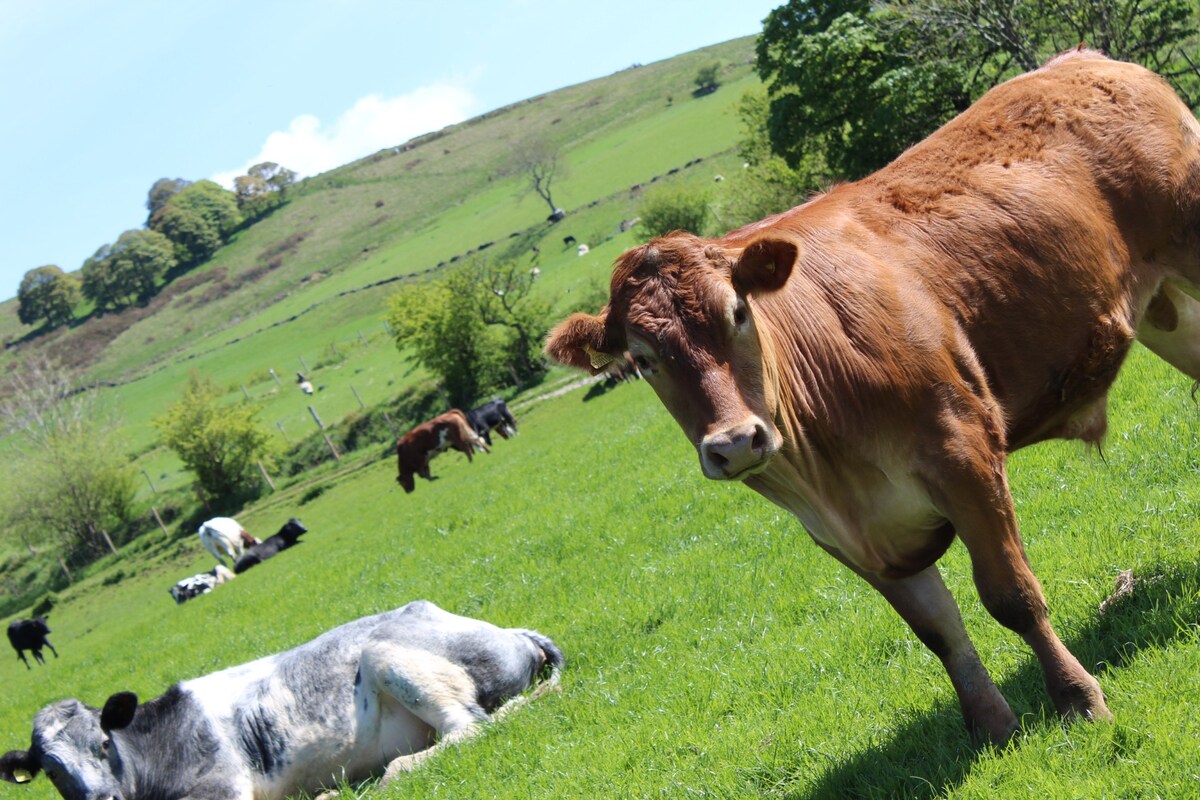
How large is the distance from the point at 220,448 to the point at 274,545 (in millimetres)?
25424

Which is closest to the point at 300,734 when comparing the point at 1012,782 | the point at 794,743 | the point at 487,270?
the point at 794,743

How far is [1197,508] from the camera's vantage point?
652cm

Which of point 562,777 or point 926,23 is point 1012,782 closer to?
point 562,777

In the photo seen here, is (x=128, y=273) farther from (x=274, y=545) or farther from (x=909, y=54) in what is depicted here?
(x=909, y=54)

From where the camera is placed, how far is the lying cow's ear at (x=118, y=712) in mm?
8438

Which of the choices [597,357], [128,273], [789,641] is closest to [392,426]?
[789,641]

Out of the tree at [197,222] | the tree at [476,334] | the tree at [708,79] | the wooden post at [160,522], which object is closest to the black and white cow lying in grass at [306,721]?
the tree at [476,334]

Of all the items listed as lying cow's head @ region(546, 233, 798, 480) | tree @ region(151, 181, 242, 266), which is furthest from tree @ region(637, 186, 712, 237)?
tree @ region(151, 181, 242, 266)

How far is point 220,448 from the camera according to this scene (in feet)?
190

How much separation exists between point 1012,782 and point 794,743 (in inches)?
55.9

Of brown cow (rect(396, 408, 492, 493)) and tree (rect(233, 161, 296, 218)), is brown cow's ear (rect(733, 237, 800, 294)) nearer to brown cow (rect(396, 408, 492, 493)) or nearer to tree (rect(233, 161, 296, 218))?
brown cow (rect(396, 408, 492, 493))

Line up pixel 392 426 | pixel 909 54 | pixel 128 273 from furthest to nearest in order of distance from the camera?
pixel 128 273, pixel 392 426, pixel 909 54

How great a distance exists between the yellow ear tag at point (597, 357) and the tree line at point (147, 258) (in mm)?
168701

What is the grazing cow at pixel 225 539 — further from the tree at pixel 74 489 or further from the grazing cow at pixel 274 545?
the tree at pixel 74 489
